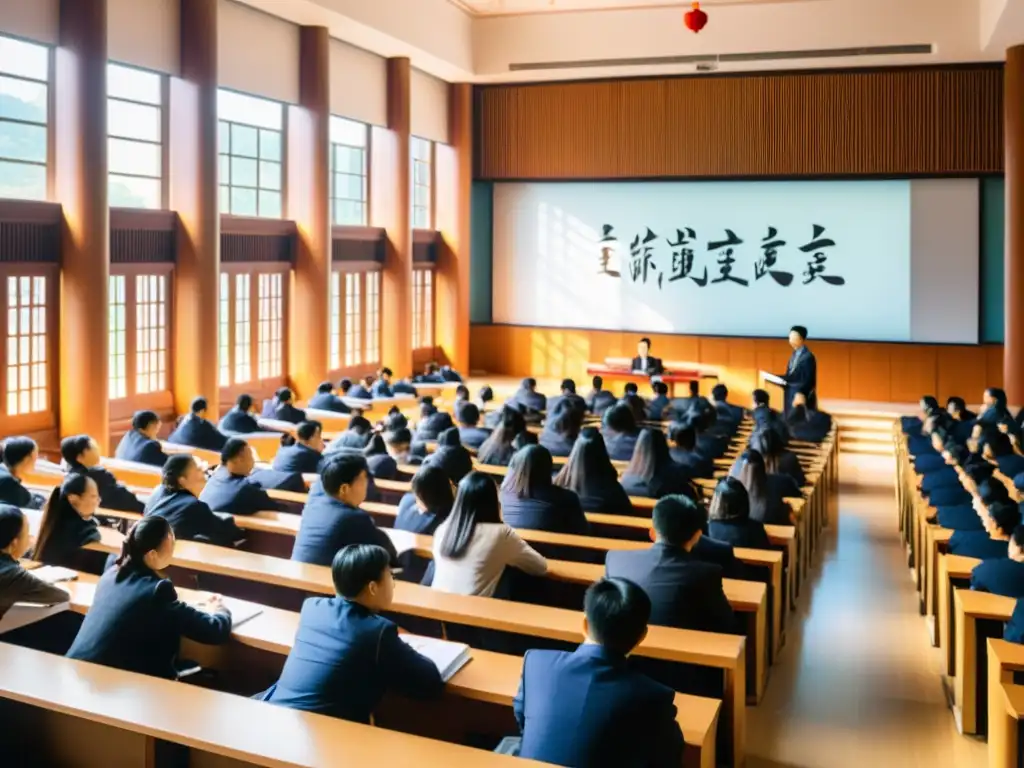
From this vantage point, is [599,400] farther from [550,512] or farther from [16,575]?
[16,575]

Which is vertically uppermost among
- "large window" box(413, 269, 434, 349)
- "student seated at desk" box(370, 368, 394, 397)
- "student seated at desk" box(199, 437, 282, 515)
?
"large window" box(413, 269, 434, 349)

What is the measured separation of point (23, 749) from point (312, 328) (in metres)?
9.79

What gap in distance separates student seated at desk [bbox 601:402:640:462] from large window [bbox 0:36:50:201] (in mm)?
5254

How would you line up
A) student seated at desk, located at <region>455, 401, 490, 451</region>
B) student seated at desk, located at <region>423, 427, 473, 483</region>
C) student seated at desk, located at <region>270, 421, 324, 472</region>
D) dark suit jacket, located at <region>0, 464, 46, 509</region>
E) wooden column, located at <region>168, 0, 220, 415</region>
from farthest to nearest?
wooden column, located at <region>168, 0, 220, 415</region>
student seated at desk, located at <region>455, 401, 490, 451</region>
student seated at desk, located at <region>270, 421, 324, 472</region>
student seated at desk, located at <region>423, 427, 473, 483</region>
dark suit jacket, located at <region>0, 464, 46, 509</region>

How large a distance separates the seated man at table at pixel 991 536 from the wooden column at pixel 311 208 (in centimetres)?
885

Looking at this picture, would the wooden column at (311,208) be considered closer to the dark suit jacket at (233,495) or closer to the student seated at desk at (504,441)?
the student seated at desk at (504,441)

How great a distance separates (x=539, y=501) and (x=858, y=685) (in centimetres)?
171

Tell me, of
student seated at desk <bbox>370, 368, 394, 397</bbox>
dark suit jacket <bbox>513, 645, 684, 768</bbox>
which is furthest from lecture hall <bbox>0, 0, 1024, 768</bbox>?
student seated at desk <bbox>370, 368, 394, 397</bbox>

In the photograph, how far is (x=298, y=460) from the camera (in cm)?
693

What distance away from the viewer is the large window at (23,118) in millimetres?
9062

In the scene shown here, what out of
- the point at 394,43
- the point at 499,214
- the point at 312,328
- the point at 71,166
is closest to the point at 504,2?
the point at 394,43

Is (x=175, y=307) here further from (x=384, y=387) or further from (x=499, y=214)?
(x=499, y=214)

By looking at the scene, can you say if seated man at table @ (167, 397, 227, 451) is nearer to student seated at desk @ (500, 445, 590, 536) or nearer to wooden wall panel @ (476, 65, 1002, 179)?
student seated at desk @ (500, 445, 590, 536)

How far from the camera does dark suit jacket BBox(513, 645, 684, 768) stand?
2.67 meters
